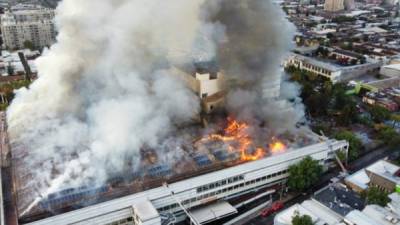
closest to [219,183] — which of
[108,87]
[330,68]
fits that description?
[108,87]

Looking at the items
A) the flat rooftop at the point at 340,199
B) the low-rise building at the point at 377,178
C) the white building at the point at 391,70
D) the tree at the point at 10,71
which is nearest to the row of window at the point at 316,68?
the white building at the point at 391,70

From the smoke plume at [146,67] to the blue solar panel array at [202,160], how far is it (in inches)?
92.9

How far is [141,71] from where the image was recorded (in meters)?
27.8

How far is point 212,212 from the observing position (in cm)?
1997

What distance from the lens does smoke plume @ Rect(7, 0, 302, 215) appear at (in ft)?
79.8

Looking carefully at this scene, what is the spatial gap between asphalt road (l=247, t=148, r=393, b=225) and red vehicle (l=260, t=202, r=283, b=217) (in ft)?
0.73

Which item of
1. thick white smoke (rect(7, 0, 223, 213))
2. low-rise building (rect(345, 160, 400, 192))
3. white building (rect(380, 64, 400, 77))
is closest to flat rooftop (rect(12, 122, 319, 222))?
thick white smoke (rect(7, 0, 223, 213))

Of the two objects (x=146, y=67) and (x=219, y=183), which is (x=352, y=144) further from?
(x=146, y=67)

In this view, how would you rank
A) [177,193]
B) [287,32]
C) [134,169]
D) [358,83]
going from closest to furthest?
[177,193] < [134,169] < [287,32] < [358,83]

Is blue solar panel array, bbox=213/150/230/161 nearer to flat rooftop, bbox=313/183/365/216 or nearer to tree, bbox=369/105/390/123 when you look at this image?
flat rooftop, bbox=313/183/365/216

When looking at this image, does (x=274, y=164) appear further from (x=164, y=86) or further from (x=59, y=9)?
(x=59, y=9)

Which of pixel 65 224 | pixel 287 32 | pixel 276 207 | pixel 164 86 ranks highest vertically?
pixel 287 32

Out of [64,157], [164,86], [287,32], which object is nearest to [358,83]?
[287,32]

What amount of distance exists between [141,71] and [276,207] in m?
14.0
